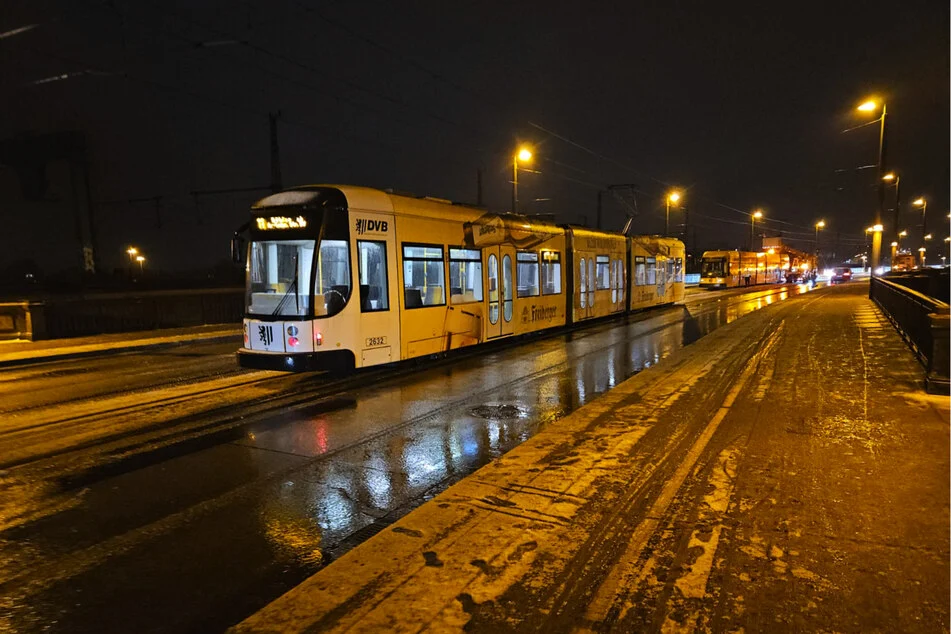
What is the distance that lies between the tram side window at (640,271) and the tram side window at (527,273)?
9.40 meters

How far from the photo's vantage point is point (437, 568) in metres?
3.77

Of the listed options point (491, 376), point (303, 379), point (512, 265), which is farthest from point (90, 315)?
point (491, 376)

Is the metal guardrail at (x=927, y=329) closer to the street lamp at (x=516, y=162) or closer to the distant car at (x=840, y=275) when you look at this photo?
the street lamp at (x=516, y=162)

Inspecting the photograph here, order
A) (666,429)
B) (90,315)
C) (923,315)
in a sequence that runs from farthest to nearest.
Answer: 1. (90,315)
2. (923,315)
3. (666,429)

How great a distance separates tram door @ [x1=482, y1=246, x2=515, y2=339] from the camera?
13953 millimetres

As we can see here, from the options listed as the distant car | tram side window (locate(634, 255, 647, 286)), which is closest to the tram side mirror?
tram side window (locate(634, 255, 647, 286))

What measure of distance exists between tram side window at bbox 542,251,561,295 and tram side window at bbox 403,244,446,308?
200 inches

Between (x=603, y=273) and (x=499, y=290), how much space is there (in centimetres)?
770

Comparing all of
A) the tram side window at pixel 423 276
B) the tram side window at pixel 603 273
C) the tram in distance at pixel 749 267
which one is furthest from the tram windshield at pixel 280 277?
the tram in distance at pixel 749 267

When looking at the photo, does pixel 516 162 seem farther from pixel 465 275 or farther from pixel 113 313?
pixel 113 313

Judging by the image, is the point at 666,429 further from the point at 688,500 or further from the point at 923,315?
the point at 923,315

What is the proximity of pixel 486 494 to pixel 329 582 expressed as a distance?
1.70m

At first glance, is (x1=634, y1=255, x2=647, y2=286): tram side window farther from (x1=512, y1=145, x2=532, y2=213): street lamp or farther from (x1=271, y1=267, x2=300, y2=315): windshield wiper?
(x1=271, y1=267, x2=300, y2=315): windshield wiper

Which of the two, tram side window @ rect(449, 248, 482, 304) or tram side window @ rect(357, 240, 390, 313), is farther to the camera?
tram side window @ rect(449, 248, 482, 304)
